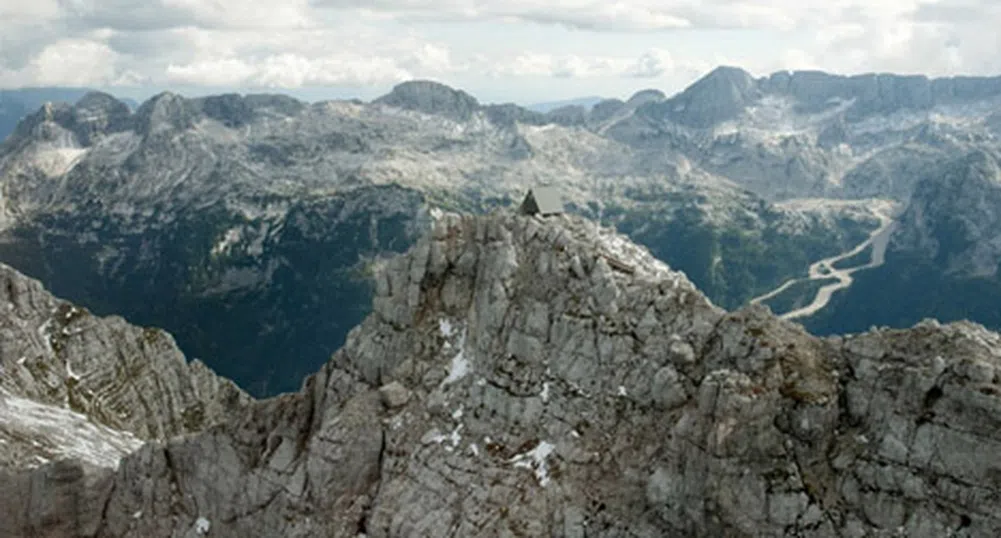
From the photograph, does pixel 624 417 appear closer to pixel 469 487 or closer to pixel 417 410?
pixel 469 487

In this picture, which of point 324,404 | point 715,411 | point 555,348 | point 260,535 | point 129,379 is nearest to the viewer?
point 715,411

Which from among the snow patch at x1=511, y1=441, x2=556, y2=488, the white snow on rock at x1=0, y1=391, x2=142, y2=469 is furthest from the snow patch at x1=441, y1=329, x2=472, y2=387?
the white snow on rock at x1=0, y1=391, x2=142, y2=469

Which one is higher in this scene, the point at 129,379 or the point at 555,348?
the point at 555,348

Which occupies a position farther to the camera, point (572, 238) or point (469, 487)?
point (572, 238)

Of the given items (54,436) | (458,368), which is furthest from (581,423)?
(54,436)

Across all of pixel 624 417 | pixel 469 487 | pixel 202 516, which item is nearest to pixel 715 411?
pixel 624 417

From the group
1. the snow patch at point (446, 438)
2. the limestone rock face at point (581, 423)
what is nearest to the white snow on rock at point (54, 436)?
the limestone rock face at point (581, 423)

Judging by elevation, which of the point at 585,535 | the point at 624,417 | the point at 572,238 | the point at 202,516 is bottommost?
the point at 202,516

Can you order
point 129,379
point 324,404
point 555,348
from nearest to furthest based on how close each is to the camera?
1. point 555,348
2. point 324,404
3. point 129,379
